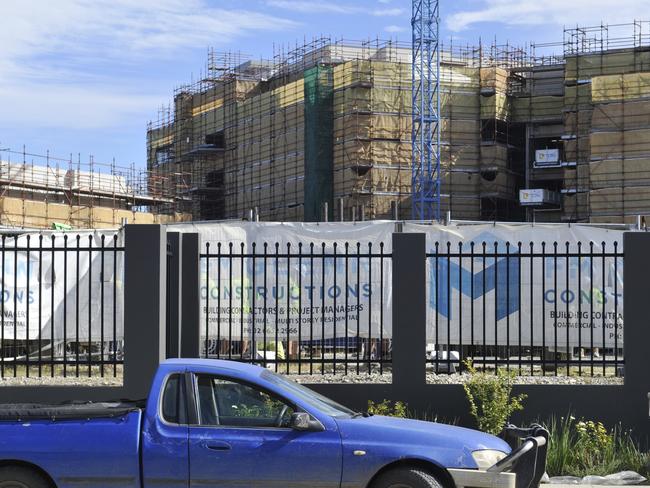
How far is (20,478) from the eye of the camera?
7.35 m

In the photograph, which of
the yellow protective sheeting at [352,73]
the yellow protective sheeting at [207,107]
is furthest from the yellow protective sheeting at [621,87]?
the yellow protective sheeting at [207,107]

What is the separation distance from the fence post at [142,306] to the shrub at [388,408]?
2.44 metres

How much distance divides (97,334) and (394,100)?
51.0 meters

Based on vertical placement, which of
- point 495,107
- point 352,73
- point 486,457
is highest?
point 352,73

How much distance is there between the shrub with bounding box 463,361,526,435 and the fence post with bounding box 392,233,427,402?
0.60 metres

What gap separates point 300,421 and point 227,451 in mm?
572

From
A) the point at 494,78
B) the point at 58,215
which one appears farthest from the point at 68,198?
the point at 494,78

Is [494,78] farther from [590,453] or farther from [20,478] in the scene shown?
[20,478]

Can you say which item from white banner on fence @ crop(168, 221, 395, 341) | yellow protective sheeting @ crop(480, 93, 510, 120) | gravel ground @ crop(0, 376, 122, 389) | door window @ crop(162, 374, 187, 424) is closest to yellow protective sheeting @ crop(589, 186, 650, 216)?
yellow protective sheeting @ crop(480, 93, 510, 120)

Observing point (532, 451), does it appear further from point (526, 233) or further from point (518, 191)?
point (518, 191)

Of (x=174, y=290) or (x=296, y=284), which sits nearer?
(x=174, y=290)

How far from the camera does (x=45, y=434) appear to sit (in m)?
7.39

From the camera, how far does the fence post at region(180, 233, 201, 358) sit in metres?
12.2

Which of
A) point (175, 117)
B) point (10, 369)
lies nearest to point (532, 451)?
point (10, 369)
